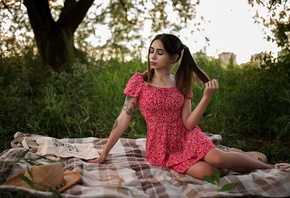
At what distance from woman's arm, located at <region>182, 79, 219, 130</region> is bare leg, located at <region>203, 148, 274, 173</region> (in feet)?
0.95

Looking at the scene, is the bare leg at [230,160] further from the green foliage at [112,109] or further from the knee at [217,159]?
the green foliage at [112,109]

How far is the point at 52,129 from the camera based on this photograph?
5531mm

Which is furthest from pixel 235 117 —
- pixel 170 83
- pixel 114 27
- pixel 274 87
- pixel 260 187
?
pixel 114 27

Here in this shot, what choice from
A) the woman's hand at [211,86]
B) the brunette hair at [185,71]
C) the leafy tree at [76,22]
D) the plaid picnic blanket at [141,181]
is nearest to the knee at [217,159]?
the plaid picnic blanket at [141,181]

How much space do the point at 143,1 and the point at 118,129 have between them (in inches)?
152

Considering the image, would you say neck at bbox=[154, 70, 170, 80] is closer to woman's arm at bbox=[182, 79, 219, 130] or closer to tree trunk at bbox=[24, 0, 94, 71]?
woman's arm at bbox=[182, 79, 219, 130]

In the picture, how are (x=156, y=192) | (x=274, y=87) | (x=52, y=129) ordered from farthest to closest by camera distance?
1. (x=274, y=87)
2. (x=52, y=129)
3. (x=156, y=192)

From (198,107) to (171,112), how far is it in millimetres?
245

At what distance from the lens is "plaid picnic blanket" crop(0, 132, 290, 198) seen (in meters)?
3.39

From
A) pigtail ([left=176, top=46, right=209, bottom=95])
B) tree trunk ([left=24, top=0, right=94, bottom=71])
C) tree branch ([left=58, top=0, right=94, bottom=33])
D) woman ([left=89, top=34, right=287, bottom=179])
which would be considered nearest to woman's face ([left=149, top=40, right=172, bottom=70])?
woman ([left=89, top=34, right=287, bottom=179])

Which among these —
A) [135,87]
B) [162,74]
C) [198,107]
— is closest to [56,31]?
[135,87]

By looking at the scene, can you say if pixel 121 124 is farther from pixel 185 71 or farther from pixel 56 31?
pixel 56 31

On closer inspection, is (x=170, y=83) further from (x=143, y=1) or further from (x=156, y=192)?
(x=143, y=1)

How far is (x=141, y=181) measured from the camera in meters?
3.76
